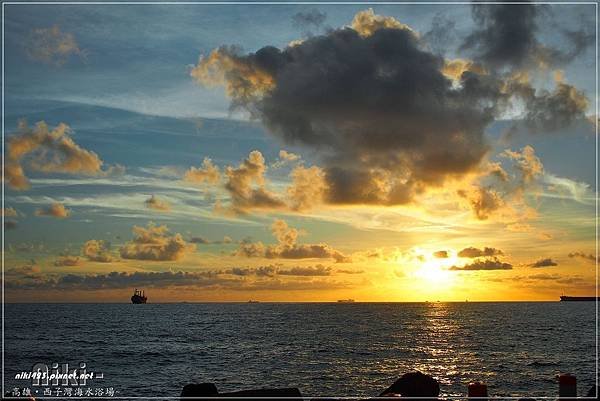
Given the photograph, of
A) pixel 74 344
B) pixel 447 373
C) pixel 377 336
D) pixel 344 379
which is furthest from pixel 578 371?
pixel 74 344

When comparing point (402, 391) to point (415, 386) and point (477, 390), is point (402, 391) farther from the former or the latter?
point (477, 390)

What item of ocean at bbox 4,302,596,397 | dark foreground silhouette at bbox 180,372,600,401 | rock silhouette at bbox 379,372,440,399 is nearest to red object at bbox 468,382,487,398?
dark foreground silhouette at bbox 180,372,600,401

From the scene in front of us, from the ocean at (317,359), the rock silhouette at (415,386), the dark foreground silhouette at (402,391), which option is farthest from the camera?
the ocean at (317,359)

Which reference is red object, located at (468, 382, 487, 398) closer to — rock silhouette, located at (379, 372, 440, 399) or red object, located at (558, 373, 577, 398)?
red object, located at (558, 373, 577, 398)

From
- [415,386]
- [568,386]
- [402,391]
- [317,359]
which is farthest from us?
[317,359]

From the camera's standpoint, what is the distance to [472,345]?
10769 centimetres

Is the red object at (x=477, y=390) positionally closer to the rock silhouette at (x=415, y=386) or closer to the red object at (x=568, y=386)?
the red object at (x=568, y=386)

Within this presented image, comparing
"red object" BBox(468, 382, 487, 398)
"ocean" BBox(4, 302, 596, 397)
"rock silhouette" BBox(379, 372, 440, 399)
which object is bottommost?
"ocean" BBox(4, 302, 596, 397)

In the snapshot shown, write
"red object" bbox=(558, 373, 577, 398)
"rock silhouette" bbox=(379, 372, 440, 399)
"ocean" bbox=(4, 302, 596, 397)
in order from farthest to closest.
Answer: "ocean" bbox=(4, 302, 596, 397), "rock silhouette" bbox=(379, 372, 440, 399), "red object" bbox=(558, 373, 577, 398)

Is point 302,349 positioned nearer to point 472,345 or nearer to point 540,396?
point 472,345

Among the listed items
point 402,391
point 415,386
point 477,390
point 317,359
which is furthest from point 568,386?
point 317,359

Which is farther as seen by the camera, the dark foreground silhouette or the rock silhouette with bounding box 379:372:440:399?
the rock silhouette with bounding box 379:372:440:399

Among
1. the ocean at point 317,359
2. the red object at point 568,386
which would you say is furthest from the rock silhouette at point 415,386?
the ocean at point 317,359

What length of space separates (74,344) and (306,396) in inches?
2891
